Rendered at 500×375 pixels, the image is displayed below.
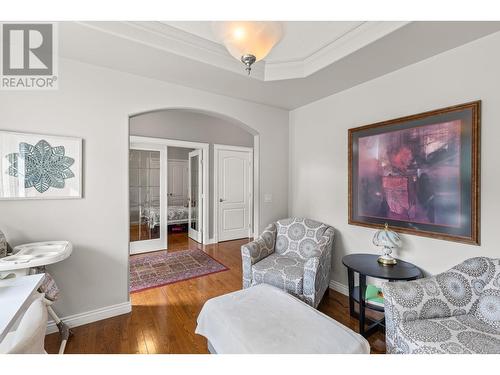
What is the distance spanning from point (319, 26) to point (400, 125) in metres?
1.16

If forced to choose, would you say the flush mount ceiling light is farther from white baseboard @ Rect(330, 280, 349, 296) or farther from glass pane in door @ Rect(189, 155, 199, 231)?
glass pane in door @ Rect(189, 155, 199, 231)

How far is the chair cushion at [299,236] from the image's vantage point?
265 cm

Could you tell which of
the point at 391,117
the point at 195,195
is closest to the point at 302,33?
the point at 391,117

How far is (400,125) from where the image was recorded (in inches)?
85.4

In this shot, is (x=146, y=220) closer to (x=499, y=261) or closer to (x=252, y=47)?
(x=252, y=47)

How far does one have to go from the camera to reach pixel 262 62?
7.64ft

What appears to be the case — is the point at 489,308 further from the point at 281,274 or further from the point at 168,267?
the point at 168,267

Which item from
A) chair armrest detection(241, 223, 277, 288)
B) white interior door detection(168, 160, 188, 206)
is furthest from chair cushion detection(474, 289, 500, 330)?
white interior door detection(168, 160, 188, 206)

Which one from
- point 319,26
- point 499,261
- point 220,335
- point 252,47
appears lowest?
point 220,335

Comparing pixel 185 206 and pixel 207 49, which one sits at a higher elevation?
pixel 207 49

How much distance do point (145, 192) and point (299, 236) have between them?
297 cm

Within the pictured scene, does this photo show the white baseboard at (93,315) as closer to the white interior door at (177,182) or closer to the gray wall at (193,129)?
the gray wall at (193,129)

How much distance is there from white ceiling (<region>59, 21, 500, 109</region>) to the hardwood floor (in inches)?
94.3
